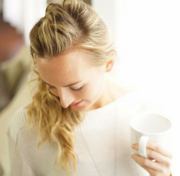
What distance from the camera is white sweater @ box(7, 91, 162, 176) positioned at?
0.78 m

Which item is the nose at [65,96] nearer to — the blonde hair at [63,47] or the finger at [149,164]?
the blonde hair at [63,47]

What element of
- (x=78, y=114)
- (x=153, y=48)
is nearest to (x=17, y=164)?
(x=78, y=114)

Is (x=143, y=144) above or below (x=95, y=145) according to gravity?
above

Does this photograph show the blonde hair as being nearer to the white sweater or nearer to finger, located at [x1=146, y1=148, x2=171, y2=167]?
the white sweater

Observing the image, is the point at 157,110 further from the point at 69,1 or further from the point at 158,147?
the point at 69,1

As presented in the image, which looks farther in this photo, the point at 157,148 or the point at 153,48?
the point at 153,48

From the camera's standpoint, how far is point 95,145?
79cm

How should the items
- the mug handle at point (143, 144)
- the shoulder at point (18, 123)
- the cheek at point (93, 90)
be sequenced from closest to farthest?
1. the mug handle at point (143, 144)
2. the cheek at point (93, 90)
3. the shoulder at point (18, 123)

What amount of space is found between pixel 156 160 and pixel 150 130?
0.12 m

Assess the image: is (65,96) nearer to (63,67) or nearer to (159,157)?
(63,67)

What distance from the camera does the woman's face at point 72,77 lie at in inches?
24.6

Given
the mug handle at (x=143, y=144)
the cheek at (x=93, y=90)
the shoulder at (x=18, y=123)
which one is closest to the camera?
the mug handle at (x=143, y=144)

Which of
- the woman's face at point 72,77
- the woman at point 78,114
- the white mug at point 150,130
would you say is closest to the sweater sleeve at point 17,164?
the woman at point 78,114

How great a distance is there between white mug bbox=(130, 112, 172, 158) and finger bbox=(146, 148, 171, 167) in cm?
1
